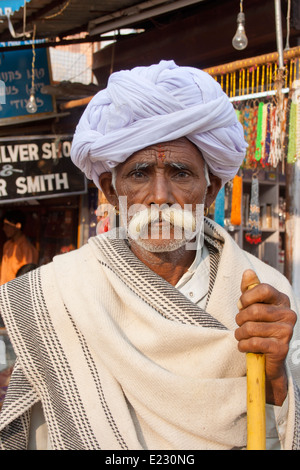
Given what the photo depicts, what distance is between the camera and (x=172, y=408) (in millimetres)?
1372

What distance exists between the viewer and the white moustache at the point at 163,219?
1.59m

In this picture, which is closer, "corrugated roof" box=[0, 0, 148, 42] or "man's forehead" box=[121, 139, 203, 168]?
"man's forehead" box=[121, 139, 203, 168]

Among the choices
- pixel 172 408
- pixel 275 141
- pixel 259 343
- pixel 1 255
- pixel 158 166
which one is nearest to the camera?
pixel 259 343

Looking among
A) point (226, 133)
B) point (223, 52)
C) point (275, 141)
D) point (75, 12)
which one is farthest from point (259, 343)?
point (75, 12)

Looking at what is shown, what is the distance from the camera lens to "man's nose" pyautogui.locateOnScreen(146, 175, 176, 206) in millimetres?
1603

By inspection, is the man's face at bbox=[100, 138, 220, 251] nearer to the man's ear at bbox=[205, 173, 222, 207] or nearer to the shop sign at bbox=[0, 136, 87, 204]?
the man's ear at bbox=[205, 173, 222, 207]

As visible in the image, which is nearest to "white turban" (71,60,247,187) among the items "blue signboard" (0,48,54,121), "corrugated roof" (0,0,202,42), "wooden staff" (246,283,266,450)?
"wooden staff" (246,283,266,450)

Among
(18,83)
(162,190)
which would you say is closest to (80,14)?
(18,83)

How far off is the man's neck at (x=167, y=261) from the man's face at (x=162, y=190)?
0.06 metres

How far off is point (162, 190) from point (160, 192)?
0.01 m

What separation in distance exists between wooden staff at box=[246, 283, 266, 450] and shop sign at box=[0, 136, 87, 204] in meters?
4.19

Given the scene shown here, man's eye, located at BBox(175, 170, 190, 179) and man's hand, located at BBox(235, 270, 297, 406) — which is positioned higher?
man's eye, located at BBox(175, 170, 190, 179)
